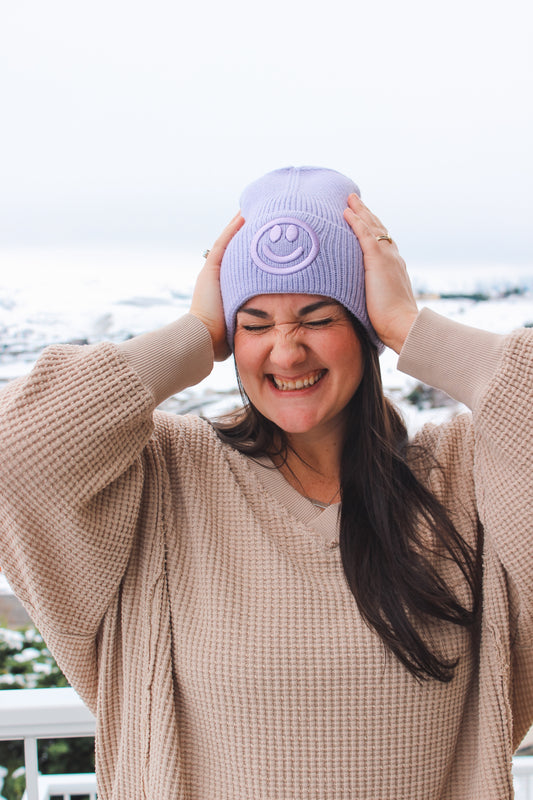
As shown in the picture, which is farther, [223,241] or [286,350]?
[223,241]

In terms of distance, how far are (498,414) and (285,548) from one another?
41 centimetres

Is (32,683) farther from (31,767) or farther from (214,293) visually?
(214,293)

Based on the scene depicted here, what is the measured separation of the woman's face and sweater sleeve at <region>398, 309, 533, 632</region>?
109 millimetres

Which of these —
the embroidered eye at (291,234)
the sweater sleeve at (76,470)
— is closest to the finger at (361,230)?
the embroidered eye at (291,234)

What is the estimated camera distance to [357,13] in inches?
69.9

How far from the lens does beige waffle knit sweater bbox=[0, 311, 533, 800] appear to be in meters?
0.96

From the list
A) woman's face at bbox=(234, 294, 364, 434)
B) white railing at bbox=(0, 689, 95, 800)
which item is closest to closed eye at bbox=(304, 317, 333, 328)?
woman's face at bbox=(234, 294, 364, 434)

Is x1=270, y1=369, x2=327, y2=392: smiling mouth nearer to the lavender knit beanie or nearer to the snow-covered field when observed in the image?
the lavender knit beanie

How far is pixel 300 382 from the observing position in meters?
1.10

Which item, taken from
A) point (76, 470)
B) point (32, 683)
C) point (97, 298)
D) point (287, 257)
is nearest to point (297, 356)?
point (287, 257)

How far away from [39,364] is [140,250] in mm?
1036

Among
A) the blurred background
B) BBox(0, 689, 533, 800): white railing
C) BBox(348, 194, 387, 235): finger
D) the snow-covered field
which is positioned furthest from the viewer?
the snow-covered field

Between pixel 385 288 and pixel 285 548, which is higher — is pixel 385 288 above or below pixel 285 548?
above

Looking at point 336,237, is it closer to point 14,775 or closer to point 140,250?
point 140,250
